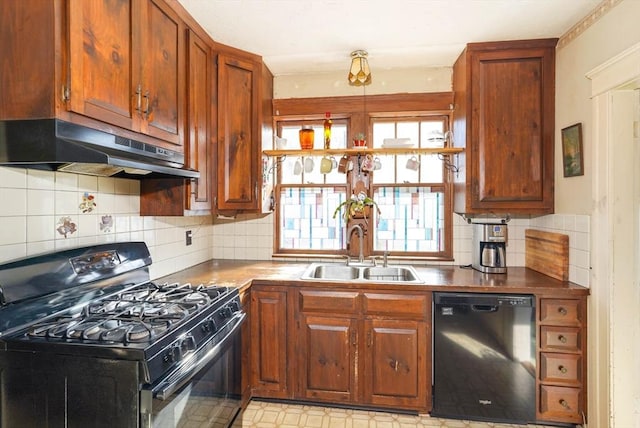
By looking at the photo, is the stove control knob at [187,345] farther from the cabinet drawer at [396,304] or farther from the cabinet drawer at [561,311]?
the cabinet drawer at [561,311]

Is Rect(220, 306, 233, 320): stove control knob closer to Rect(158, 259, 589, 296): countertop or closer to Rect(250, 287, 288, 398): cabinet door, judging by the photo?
Rect(158, 259, 589, 296): countertop

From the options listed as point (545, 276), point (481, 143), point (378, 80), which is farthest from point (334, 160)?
point (545, 276)

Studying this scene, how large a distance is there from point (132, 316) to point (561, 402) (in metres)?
2.41

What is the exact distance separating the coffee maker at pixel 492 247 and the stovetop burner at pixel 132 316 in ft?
5.87

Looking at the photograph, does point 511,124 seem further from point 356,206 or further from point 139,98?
point 139,98

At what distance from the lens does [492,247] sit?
2422mm

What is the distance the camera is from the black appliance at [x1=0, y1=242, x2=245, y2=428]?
44.1 inches

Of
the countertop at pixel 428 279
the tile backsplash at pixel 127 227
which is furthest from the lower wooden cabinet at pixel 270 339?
the tile backsplash at pixel 127 227

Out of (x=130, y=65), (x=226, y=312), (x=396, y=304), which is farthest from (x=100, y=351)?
(x=396, y=304)

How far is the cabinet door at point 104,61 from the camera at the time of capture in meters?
1.24

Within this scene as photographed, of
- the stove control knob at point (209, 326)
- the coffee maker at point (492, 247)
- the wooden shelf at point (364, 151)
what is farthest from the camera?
the wooden shelf at point (364, 151)

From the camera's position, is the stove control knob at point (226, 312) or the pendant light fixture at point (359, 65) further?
the pendant light fixture at point (359, 65)

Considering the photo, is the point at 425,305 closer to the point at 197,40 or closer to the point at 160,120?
the point at 160,120

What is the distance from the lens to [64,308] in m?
1.46
